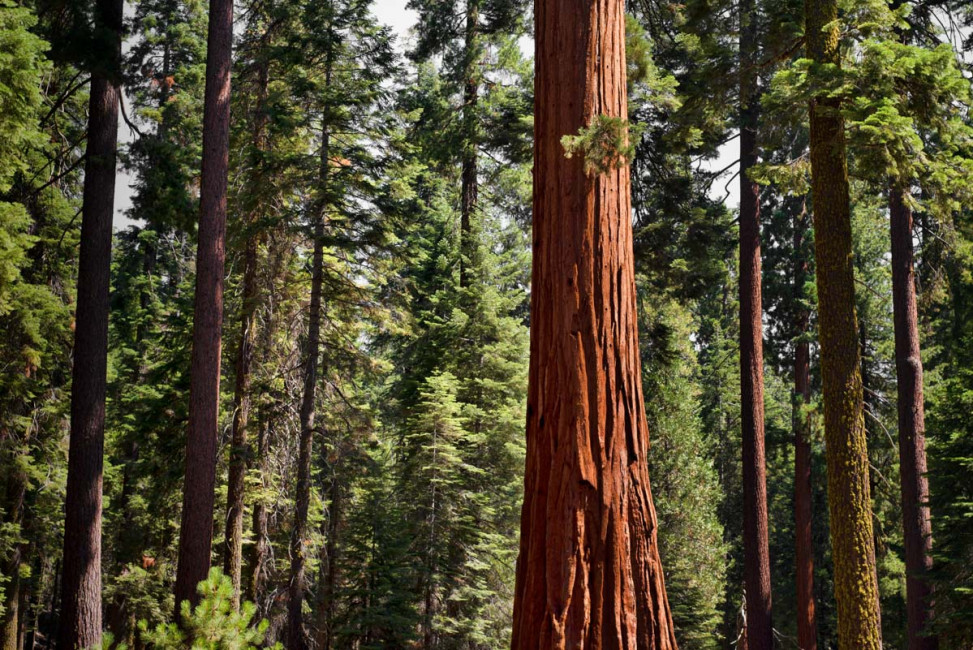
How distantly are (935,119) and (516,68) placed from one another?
41.2 feet

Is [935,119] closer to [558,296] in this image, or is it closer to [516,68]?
[558,296]

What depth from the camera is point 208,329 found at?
10.1 m

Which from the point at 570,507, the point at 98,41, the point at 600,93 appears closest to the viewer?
the point at 570,507

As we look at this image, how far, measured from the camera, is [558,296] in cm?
423

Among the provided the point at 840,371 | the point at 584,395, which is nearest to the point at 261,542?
the point at 840,371

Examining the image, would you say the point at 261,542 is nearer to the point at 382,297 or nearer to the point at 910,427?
the point at 382,297

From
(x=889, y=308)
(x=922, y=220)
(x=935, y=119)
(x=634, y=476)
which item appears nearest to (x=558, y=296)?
(x=634, y=476)

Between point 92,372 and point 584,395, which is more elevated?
point 92,372

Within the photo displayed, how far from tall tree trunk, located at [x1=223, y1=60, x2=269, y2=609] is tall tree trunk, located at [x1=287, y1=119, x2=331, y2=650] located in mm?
1036

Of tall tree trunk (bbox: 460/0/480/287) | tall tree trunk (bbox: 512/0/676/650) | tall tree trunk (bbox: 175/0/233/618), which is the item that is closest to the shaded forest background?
tall tree trunk (bbox: 460/0/480/287)

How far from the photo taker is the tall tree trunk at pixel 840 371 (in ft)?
24.4

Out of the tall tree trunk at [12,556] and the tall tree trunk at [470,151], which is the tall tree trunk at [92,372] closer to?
the tall tree trunk at [12,556]

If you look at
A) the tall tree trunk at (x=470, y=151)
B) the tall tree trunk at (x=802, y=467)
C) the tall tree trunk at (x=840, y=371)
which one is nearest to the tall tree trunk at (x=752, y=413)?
the tall tree trunk at (x=840, y=371)

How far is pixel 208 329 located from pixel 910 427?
12.5 meters
